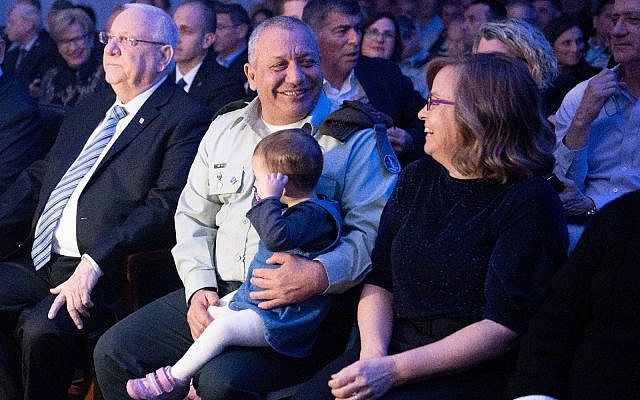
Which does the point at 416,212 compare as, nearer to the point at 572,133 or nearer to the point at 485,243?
the point at 485,243

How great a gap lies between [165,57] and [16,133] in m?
0.74

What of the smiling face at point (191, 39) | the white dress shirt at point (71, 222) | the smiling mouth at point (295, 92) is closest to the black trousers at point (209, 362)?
the white dress shirt at point (71, 222)

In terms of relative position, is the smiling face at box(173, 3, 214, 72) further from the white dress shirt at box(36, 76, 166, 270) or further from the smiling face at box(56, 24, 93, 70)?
the white dress shirt at box(36, 76, 166, 270)

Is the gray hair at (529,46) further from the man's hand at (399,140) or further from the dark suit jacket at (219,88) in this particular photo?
the dark suit jacket at (219,88)

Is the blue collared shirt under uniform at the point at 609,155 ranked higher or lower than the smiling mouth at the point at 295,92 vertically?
lower

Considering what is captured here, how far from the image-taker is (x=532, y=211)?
2.27 meters

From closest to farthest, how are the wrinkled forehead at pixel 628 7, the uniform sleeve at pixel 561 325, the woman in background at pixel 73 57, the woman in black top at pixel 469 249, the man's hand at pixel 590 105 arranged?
1. the uniform sleeve at pixel 561 325
2. the woman in black top at pixel 469 249
3. the man's hand at pixel 590 105
4. the wrinkled forehead at pixel 628 7
5. the woman in background at pixel 73 57

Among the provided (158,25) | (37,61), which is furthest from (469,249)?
(37,61)

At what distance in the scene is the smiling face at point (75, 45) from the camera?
664cm

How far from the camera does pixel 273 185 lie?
271 centimetres

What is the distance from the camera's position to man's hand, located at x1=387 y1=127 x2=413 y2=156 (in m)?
3.81

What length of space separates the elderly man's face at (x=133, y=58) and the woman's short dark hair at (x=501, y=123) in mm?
1715

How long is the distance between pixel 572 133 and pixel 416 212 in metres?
1.03

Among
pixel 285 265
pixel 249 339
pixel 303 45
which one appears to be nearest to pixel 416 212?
pixel 285 265
